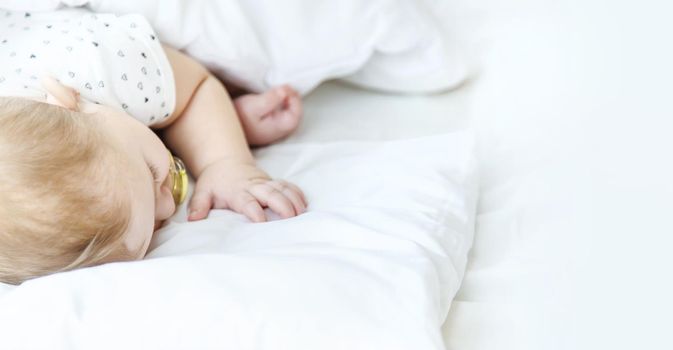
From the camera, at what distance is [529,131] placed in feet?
3.48

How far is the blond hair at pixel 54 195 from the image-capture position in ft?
2.33

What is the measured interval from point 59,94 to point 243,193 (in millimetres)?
227

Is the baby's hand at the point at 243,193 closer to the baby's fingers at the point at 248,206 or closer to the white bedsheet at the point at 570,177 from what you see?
the baby's fingers at the point at 248,206

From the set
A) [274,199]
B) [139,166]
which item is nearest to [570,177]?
[274,199]

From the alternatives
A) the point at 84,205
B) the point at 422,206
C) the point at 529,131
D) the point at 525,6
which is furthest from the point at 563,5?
the point at 84,205

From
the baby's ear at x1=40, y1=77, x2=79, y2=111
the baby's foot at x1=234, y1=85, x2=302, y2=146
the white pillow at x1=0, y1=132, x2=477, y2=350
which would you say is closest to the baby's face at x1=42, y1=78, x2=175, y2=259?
the baby's ear at x1=40, y1=77, x2=79, y2=111

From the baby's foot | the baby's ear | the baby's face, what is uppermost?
the baby's ear

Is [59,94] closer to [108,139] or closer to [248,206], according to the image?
[108,139]

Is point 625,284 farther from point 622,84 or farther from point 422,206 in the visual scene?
point 622,84

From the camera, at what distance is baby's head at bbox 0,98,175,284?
28.0 inches

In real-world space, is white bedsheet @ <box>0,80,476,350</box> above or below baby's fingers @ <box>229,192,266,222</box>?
above

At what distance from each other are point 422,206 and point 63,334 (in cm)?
36

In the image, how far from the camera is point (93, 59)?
973 millimetres

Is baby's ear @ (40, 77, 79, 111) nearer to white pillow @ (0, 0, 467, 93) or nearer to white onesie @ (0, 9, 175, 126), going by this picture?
white onesie @ (0, 9, 175, 126)
